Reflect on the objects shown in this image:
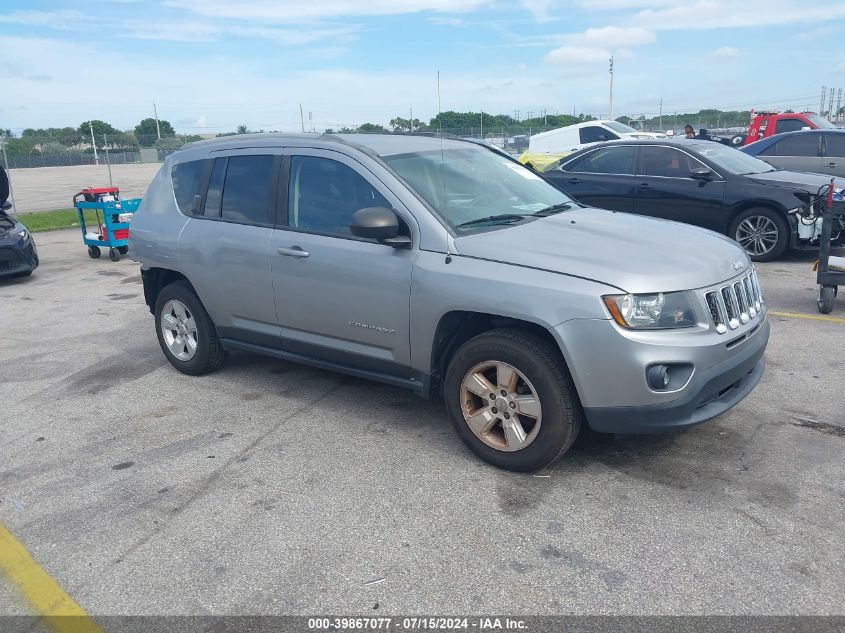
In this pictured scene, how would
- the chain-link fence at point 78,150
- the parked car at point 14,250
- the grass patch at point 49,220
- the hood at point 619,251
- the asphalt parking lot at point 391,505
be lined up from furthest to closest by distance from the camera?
the chain-link fence at point 78,150, the grass patch at point 49,220, the parked car at point 14,250, the hood at point 619,251, the asphalt parking lot at point 391,505

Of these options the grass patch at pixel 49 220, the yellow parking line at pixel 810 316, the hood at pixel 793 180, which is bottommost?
the yellow parking line at pixel 810 316

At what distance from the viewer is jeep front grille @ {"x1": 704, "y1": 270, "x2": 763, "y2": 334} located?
371cm

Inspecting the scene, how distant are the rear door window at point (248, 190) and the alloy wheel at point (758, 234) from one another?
22.7 ft

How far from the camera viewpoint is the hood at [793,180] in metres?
9.17

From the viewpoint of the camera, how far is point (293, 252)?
15.4 feet

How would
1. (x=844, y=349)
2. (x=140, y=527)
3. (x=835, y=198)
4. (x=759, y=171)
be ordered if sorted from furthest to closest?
(x=759, y=171), (x=835, y=198), (x=844, y=349), (x=140, y=527)

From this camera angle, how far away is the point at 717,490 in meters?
3.69

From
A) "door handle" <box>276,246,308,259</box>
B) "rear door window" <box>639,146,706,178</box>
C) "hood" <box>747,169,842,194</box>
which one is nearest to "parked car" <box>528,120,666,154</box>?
"rear door window" <box>639,146,706,178</box>

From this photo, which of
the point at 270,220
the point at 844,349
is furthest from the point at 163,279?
the point at 844,349

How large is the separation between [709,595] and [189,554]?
2.26 m

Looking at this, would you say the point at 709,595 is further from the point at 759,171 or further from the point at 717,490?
the point at 759,171

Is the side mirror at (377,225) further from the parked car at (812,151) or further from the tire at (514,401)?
the parked car at (812,151)

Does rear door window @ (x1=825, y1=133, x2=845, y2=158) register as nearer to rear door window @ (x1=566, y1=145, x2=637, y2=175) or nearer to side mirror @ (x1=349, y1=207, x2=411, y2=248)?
rear door window @ (x1=566, y1=145, x2=637, y2=175)

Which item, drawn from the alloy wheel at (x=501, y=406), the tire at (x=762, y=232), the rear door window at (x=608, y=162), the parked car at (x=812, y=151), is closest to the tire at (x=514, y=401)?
the alloy wheel at (x=501, y=406)
